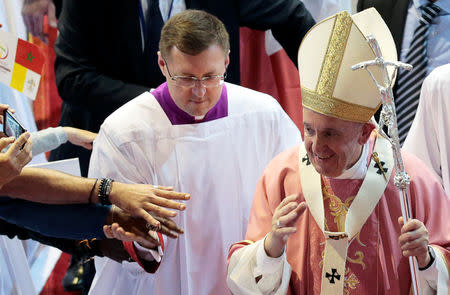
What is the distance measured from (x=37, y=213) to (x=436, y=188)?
5.95 ft

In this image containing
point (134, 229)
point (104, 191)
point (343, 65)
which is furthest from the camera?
point (104, 191)

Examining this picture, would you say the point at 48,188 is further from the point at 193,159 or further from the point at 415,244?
the point at 415,244

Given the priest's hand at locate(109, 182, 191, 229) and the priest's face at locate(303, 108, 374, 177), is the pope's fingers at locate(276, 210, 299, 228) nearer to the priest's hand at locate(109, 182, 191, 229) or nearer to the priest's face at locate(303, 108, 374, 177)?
the priest's face at locate(303, 108, 374, 177)

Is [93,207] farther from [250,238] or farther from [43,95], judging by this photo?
[43,95]

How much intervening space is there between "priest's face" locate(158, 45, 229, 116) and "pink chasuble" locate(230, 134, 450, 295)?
64cm

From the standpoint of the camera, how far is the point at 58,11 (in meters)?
5.40

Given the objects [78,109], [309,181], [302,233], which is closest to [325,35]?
[309,181]

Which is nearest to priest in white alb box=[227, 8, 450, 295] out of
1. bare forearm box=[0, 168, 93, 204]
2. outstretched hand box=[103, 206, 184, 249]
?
outstretched hand box=[103, 206, 184, 249]

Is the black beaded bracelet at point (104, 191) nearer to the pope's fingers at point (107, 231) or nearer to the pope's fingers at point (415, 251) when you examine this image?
the pope's fingers at point (107, 231)

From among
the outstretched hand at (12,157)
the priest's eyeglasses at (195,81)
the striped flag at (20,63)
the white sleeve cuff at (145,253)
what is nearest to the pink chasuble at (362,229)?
the white sleeve cuff at (145,253)

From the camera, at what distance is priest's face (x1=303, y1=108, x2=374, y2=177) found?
2936 millimetres

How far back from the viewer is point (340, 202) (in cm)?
318

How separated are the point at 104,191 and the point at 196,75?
2.29ft

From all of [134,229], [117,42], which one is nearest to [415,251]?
[134,229]
